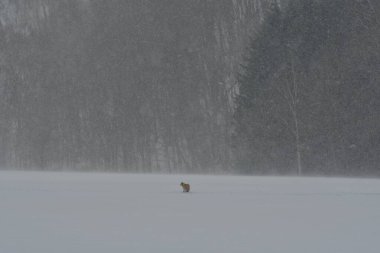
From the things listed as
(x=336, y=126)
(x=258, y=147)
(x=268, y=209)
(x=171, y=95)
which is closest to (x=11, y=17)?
(x=171, y=95)

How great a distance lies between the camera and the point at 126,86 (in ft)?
153

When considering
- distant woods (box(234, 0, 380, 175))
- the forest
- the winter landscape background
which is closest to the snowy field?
the winter landscape background

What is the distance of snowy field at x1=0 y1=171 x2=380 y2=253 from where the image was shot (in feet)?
22.7

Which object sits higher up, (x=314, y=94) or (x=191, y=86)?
(x=191, y=86)

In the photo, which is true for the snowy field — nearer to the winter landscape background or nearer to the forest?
the winter landscape background

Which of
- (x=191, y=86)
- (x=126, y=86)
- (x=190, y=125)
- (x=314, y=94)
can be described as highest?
(x=126, y=86)

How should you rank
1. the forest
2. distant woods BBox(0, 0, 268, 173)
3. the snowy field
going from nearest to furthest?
the snowy field, the forest, distant woods BBox(0, 0, 268, 173)

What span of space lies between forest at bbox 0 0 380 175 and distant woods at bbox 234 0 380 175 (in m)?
0.06

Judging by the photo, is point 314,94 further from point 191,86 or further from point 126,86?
point 126,86

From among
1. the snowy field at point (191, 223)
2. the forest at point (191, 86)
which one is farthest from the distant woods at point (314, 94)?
the snowy field at point (191, 223)

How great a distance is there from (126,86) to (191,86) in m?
5.11

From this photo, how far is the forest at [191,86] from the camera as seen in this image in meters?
32.6

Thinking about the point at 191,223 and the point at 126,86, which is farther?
the point at 126,86

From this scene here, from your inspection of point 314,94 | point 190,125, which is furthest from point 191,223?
point 190,125
